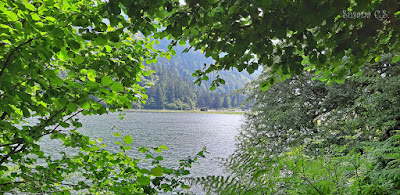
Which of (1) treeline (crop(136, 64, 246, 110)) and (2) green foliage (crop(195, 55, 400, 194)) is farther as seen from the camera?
(1) treeline (crop(136, 64, 246, 110))

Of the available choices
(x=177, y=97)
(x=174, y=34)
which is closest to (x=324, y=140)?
(x=174, y=34)

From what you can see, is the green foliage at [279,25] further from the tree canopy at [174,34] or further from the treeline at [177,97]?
the treeline at [177,97]

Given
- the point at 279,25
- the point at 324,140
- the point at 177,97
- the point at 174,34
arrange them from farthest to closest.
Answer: the point at 177,97 → the point at 324,140 → the point at 174,34 → the point at 279,25

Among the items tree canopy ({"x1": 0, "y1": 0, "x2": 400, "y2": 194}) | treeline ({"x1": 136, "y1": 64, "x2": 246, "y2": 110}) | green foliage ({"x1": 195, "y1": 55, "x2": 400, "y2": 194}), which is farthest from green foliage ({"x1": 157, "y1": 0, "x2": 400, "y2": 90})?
treeline ({"x1": 136, "y1": 64, "x2": 246, "y2": 110})

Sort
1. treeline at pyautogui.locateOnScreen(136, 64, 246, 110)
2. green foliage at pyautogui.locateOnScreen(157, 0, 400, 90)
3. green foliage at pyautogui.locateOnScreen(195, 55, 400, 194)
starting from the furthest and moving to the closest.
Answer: treeline at pyautogui.locateOnScreen(136, 64, 246, 110) < green foliage at pyautogui.locateOnScreen(195, 55, 400, 194) < green foliage at pyautogui.locateOnScreen(157, 0, 400, 90)

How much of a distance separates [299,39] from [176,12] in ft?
3.90

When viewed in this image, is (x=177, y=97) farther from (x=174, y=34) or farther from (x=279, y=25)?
(x=279, y=25)

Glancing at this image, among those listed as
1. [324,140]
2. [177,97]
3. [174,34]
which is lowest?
[324,140]

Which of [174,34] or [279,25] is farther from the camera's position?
[174,34]

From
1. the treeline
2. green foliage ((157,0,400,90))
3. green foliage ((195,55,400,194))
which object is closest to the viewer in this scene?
green foliage ((157,0,400,90))

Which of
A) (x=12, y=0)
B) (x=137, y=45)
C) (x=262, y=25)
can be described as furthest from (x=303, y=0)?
(x=137, y=45)

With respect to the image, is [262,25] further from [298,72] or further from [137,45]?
[137,45]

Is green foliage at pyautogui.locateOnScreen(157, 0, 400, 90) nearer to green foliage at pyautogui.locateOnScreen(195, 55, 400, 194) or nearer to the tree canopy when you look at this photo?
the tree canopy

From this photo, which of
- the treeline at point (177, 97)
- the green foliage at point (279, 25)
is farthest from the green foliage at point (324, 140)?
the treeline at point (177, 97)
